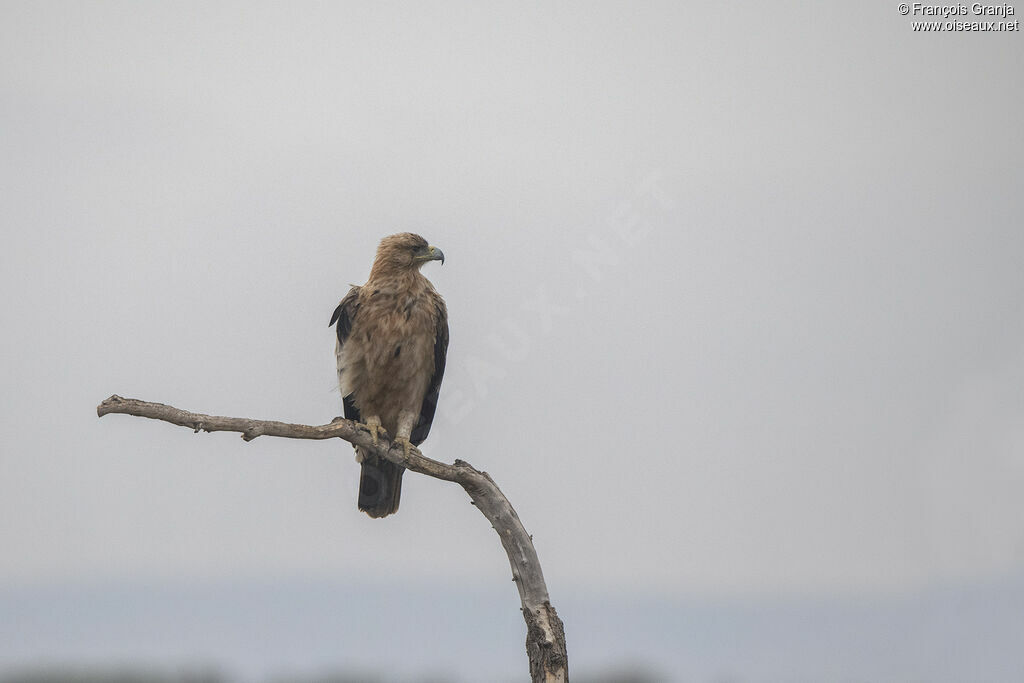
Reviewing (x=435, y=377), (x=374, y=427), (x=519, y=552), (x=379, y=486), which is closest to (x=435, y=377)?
(x=435, y=377)

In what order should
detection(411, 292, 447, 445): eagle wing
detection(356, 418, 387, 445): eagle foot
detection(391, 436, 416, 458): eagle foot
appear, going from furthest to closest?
detection(411, 292, 447, 445): eagle wing → detection(356, 418, 387, 445): eagle foot → detection(391, 436, 416, 458): eagle foot

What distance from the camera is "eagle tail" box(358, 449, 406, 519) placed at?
5293 mm

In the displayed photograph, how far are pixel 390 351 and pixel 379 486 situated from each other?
847 mm

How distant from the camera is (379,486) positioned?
17.4 feet

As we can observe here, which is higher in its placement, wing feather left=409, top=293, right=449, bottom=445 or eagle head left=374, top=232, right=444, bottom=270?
eagle head left=374, top=232, right=444, bottom=270

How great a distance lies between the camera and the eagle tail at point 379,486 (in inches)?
208

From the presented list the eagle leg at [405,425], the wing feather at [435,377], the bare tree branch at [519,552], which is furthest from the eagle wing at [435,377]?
the bare tree branch at [519,552]

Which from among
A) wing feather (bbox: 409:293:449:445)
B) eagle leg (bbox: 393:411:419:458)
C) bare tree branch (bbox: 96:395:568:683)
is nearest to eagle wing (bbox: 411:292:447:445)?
wing feather (bbox: 409:293:449:445)

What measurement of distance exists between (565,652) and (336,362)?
210cm

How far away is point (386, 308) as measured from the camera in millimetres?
5062

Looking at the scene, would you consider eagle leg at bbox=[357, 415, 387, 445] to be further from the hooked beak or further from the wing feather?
the hooked beak

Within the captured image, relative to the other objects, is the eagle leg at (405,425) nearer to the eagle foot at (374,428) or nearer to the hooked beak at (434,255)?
the eagle foot at (374,428)

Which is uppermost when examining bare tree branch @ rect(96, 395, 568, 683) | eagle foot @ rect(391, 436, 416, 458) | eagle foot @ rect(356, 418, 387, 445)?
eagle foot @ rect(356, 418, 387, 445)

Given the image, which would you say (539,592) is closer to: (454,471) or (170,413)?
(454,471)
